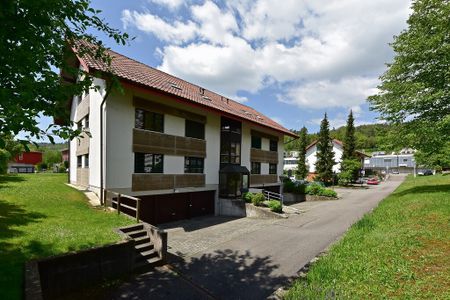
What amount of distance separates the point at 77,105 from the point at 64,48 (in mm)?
17762

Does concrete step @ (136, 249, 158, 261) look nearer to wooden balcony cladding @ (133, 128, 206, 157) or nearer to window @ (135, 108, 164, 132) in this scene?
wooden balcony cladding @ (133, 128, 206, 157)

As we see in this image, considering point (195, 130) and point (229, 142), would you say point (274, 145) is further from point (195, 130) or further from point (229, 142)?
point (195, 130)

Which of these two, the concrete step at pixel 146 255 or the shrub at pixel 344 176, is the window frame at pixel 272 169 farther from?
the shrub at pixel 344 176

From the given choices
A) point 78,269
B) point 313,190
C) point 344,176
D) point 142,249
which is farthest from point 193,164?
point 344,176

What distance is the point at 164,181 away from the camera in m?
17.2

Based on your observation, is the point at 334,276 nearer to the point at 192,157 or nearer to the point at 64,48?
the point at 64,48

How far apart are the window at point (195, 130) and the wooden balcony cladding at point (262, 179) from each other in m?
8.09

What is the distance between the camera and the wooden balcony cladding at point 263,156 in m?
25.7

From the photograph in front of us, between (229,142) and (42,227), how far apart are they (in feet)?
48.8

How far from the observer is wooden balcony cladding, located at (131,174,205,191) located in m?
15.8

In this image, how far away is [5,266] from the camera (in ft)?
22.4

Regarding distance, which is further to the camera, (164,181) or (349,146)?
(349,146)

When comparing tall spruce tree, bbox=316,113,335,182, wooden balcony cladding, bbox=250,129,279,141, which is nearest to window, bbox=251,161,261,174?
wooden balcony cladding, bbox=250,129,279,141

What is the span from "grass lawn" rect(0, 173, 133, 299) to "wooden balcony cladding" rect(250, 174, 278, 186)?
50.8 ft
